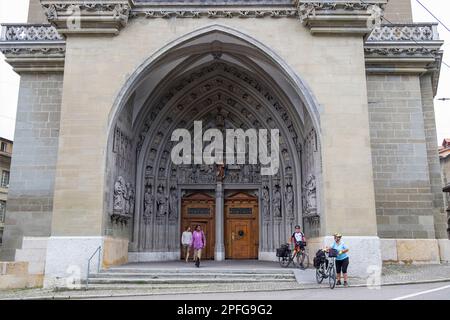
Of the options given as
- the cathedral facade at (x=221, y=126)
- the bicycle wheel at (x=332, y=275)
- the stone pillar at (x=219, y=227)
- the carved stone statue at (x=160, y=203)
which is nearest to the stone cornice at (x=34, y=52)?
the cathedral facade at (x=221, y=126)

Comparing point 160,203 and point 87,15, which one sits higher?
point 87,15

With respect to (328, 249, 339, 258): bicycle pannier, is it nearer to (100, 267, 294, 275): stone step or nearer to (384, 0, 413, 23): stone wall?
(100, 267, 294, 275): stone step

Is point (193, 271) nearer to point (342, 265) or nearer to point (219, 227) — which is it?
point (342, 265)

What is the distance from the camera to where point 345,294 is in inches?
316

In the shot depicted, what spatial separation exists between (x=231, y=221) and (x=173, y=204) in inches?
88.7

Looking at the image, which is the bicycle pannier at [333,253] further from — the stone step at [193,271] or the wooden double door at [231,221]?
the wooden double door at [231,221]

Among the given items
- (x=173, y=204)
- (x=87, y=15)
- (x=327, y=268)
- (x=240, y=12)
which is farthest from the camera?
(x=173, y=204)

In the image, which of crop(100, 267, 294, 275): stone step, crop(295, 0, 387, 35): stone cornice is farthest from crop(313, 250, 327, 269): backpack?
crop(295, 0, 387, 35): stone cornice

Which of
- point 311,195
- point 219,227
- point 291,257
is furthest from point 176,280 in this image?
point 219,227

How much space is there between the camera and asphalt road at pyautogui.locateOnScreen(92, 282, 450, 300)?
741 centimetres

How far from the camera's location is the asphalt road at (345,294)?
24.3 ft

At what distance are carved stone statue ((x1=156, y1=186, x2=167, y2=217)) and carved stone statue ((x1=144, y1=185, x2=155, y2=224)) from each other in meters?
0.31

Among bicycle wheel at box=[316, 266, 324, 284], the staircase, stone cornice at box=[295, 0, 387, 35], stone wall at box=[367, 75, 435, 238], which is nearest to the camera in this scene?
bicycle wheel at box=[316, 266, 324, 284]

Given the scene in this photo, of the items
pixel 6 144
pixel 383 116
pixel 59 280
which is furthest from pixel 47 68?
pixel 6 144
